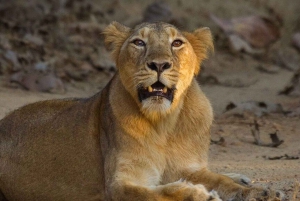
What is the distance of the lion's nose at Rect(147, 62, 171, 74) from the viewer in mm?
6727

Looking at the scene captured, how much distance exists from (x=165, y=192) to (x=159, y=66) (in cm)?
78

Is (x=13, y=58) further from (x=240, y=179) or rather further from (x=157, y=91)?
(x=157, y=91)

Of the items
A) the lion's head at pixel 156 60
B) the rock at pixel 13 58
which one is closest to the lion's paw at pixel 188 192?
the lion's head at pixel 156 60

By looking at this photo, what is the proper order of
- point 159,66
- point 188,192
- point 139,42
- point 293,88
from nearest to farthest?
point 188,192
point 159,66
point 139,42
point 293,88

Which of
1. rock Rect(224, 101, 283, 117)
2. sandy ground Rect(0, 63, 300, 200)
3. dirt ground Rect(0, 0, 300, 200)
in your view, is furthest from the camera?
rock Rect(224, 101, 283, 117)

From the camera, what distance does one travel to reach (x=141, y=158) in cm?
701

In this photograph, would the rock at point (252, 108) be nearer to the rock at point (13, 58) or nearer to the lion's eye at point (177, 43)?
the rock at point (13, 58)

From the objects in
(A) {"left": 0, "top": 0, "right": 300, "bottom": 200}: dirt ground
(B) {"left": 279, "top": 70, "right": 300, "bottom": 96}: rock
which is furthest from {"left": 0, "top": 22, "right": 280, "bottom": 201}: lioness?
(B) {"left": 279, "top": 70, "right": 300, "bottom": 96}: rock

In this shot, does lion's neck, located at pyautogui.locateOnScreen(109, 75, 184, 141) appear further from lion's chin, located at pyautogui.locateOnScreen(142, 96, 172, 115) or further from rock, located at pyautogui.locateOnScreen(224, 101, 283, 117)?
rock, located at pyautogui.locateOnScreen(224, 101, 283, 117)

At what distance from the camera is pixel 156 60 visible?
6766 mm

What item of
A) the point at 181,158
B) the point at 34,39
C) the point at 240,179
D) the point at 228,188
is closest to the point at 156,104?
the point at 181,158

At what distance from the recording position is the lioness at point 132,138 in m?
6.82

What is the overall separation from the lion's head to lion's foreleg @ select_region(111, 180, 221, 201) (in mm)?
503

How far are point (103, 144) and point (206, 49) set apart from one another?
0.99 meters
